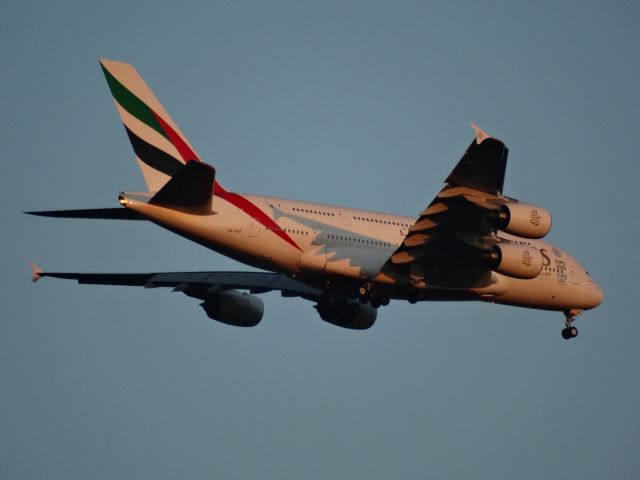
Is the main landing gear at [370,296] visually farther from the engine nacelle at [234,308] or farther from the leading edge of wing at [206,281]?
the engine nacelle at [234,308]

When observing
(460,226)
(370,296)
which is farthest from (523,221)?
(370,296)

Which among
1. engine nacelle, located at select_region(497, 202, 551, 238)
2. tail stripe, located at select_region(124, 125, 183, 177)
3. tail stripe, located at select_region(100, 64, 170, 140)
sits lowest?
tail stripe, located at select_region(124, 125, 183, 177)

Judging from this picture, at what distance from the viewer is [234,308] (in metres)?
35.2

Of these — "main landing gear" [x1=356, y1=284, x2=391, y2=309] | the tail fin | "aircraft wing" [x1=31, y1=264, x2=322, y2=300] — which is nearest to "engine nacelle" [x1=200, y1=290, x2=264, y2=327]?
"aircraft wing" [x1=31, y1=264, x2=322, y2=300]

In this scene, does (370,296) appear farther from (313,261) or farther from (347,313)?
(347,313)

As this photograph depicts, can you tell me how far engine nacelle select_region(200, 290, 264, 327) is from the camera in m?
35.0

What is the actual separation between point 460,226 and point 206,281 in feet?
31.0

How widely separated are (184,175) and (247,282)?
31.1 feet

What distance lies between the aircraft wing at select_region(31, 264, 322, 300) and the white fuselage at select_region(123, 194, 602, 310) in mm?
3508

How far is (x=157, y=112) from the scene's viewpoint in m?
30.0

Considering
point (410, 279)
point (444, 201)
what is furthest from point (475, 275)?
point (444, 201)

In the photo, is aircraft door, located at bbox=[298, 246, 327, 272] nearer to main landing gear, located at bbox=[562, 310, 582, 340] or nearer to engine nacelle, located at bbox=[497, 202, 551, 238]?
engine nacelle, located at bbox=[497, 202, 551, 238]

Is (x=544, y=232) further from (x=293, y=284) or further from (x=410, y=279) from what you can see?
(x=293, y=284)

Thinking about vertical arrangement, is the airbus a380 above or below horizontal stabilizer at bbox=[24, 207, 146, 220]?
above
